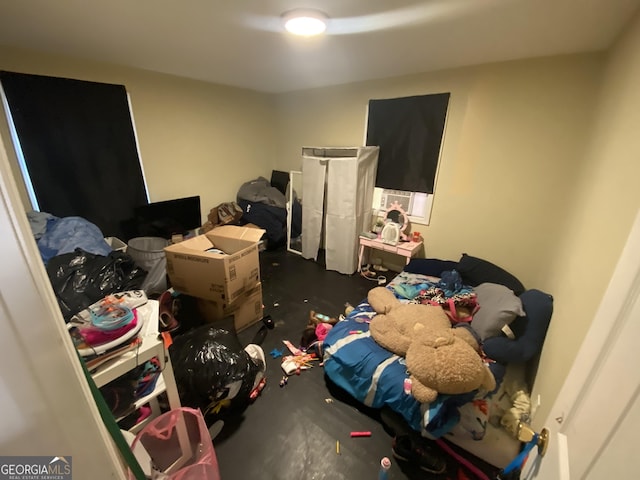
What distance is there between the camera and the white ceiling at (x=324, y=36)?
1435 millimetres

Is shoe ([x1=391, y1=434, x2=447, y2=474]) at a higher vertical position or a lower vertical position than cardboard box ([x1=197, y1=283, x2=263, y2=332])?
lower

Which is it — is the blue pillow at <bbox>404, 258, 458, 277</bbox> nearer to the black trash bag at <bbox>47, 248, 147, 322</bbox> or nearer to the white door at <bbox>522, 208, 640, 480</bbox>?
the white door at <bbox>522, 208, 640, 480</bbox>

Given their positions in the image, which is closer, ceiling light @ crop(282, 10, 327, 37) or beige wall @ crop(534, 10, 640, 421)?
beige wall @ crop(534, 10, 640, 421)

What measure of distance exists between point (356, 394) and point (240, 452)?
71cm

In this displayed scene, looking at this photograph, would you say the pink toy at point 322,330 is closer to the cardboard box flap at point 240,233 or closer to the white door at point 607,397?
the cardboard box flap at point 240,233

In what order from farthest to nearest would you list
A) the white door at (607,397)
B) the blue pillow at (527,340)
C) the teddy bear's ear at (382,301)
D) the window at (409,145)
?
the window at (409,145)
the teddy bear's ear at (382,301)
the blue pillow at (527,340)
the white door at (607,397)

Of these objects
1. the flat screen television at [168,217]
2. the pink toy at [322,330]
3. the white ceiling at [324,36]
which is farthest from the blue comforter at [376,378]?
the flat screen television at [168,217]

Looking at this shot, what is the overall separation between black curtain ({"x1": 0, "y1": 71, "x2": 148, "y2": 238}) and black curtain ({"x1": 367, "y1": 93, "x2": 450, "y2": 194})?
275cm

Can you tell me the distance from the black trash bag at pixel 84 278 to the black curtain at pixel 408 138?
2825 mm

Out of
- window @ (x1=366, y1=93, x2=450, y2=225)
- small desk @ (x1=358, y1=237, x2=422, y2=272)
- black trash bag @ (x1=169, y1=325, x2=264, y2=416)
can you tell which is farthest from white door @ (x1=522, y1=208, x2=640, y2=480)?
window @ (x1=366, y1=93, x2=450, y2=225)

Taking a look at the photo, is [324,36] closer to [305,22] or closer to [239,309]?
[305,22]

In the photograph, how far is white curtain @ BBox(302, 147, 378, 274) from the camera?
3.01m

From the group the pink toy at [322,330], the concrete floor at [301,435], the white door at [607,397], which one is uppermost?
the white door at [607,397]

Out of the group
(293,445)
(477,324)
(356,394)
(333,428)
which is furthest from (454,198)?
(293,445)
